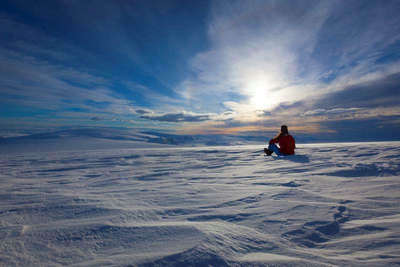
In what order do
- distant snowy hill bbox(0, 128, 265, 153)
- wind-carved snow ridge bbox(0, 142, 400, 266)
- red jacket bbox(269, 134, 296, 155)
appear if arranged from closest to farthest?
wind-carved snow ridge bbox(0, 142, 400, 266) → red jacket bbox(269, 134, 296, 155) → distant snowy hill bbox(0, 128, 265, 153)

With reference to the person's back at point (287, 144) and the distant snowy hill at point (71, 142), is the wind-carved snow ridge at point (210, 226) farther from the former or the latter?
the distant snowy hill at point (71, 142)

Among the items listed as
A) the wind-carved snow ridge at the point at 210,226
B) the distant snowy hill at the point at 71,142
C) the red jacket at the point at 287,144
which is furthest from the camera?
the distant snowy hill at the point at 71,142

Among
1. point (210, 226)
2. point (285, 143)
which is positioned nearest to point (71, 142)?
point (285, 143)

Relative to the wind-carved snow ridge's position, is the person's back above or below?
above

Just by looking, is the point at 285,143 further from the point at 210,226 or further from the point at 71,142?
the point at 71,142

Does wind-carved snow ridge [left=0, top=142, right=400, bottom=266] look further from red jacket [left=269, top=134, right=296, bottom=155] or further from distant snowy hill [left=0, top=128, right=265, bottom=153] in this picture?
distant snowy hill [left=0, top=128, right=265, bottom=153]

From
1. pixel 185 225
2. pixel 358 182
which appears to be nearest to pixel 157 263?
pixel 185 225

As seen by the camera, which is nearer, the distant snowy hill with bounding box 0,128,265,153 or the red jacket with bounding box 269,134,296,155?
the red jacket with bounding box 269,134,296,155

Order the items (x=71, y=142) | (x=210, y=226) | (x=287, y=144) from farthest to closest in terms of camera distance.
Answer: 1. (x=71, y=142)
2. (x=287, y=144)
3. (x=210, y=226)

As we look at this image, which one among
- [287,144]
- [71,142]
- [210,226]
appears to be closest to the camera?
[210,226]

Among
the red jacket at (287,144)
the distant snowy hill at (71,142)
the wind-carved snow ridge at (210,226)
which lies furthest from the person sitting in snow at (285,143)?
the distant snowy hill at (71,142)

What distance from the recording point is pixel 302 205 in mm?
1730

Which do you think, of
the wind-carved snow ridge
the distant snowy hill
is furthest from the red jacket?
the distant snowy hill

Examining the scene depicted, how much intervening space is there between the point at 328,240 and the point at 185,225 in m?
0.98
